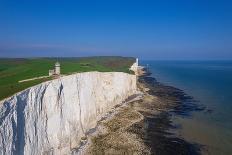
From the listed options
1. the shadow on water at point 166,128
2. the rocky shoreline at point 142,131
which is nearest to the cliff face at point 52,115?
the rocky shoreline at point 142,131

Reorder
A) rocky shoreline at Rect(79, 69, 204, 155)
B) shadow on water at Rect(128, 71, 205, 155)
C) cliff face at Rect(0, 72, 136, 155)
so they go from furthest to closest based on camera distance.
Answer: shadow on water at Rect(128, 71, 205, 155) → rocky shoreline at Rect(79, 69, 204, 155) → cliff face at Rect(0, 72, 136, 155)

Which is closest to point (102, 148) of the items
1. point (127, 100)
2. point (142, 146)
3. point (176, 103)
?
point (142, 146)

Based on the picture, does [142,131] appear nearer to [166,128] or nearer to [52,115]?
[166,128]

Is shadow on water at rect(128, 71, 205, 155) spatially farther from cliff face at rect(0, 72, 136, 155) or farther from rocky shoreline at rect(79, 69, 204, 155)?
cliff face at rect(0, 72, 136, 155)

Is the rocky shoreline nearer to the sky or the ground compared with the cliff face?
nearer to the ground

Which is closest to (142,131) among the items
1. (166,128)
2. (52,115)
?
(166,128)

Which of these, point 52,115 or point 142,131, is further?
point 142,131

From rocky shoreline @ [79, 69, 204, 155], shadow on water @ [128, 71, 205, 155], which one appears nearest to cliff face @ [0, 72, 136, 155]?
rocky shoreline @ [79, 69, 204, 155]
